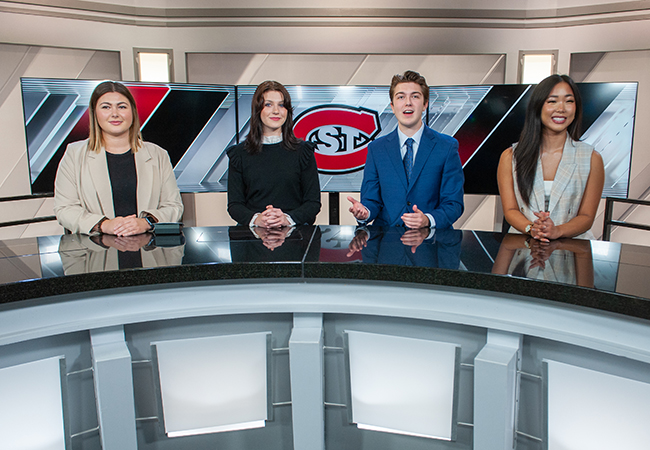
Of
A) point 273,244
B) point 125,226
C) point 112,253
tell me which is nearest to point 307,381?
point 273,244

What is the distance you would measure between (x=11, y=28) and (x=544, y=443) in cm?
460

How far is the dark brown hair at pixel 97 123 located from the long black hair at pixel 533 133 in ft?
5.73

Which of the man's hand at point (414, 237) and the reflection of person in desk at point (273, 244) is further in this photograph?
the man's hand at point (414, 237)

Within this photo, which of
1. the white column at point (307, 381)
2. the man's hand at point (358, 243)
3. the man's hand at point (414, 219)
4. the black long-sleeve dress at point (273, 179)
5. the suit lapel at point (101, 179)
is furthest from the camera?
the black long-sleeve dress at point (273, 179)

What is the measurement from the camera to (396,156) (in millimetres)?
2295

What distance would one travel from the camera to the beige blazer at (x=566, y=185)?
2.08 meters

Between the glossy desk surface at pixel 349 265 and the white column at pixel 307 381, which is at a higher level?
the glossy desk surface at pixel 349 265

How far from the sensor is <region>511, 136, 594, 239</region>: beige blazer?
2.08 metres

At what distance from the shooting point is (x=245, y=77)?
169 inches

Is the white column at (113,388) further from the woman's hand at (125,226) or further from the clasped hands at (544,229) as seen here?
the clasped hands at (544,229)

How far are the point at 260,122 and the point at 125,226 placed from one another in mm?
908

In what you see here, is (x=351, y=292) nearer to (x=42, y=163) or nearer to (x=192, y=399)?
(x=192, y=399)

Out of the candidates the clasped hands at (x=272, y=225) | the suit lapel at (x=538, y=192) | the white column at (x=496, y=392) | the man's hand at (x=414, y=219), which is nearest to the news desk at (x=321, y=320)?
the white column at (x=496, y=392)

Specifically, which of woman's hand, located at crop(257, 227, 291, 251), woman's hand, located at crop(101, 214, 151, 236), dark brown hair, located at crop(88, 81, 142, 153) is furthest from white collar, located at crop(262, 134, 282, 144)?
woman's hand, located at crop(101, 214, 151, 236)
